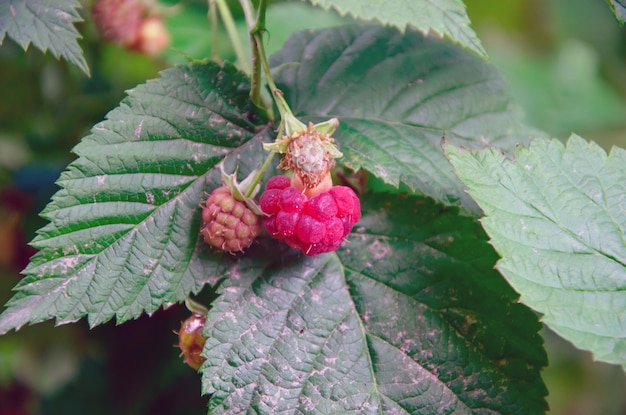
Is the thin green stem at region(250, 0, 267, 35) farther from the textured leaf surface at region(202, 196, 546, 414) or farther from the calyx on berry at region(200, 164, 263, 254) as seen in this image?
the textured leaf surface at region(202, 196, 546, 414)

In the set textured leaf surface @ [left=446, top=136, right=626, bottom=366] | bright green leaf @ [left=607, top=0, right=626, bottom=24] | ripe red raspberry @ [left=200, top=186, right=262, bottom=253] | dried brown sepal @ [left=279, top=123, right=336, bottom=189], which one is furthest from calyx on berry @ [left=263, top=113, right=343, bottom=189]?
bright green leaf @ [left=607, top=0, right=626, bottom=24]

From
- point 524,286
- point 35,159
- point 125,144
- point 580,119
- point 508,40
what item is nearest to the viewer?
point 524,286

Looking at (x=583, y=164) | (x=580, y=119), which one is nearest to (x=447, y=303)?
(x=583, y=164)

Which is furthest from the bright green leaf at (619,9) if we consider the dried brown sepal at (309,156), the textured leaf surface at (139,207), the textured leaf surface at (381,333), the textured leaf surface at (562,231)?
the textured leaf surface at (139,207)

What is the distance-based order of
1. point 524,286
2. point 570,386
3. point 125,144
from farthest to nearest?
1. point 570,386
2. point 125,144
3. point 524,286

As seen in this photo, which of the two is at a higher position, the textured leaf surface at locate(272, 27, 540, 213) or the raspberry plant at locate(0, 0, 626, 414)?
the textured leaf surface at locate(272, 27, 540, 213)

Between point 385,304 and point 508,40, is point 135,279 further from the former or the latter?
point 508,40

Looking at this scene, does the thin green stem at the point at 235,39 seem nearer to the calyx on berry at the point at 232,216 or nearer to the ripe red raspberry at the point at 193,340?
the calyx on berry at the point at 232,216

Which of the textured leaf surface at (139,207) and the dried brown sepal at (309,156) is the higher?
the dried brown sepal at (309,156)
